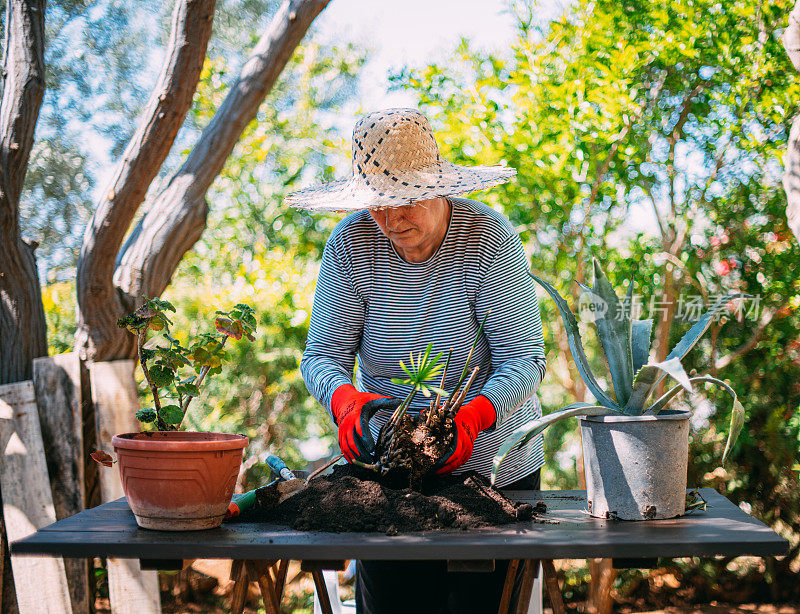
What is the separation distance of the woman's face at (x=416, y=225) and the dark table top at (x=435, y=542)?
0.86m

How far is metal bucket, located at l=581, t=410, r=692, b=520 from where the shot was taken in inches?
69.5

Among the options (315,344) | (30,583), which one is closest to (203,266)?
(30,583)

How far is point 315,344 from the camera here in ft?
7.74

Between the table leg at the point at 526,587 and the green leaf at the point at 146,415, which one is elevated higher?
the green leaf at the point at 146,415

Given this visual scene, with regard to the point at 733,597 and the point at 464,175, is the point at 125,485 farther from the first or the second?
the point at 733,597

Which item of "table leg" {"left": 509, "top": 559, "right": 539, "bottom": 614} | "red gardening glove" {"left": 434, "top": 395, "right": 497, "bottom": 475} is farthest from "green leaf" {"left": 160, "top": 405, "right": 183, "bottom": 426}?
"table leg" {"left": 509, "top": 559, "right": 539, "bottom": 614}

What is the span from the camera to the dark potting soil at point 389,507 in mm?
1712

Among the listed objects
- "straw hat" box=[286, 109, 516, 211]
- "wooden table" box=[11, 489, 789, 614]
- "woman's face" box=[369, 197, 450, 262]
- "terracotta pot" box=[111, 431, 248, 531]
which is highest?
"straw hat" box=[286, 109, 516, 211]

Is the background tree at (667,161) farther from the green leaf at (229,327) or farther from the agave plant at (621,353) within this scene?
the green leaf at (229,327)

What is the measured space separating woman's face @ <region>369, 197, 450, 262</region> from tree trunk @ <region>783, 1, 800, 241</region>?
169 cm

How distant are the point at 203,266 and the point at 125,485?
12.9ft

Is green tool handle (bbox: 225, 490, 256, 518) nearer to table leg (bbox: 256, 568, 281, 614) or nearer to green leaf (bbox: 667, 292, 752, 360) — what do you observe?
table leg (bbox: 256, 568, 281, 614)

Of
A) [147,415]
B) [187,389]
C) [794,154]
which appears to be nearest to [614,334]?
[187,389]

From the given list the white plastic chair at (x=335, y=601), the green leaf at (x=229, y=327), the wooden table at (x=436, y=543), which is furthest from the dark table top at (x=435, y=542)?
the white plastic chair at (x=335, y=601)
